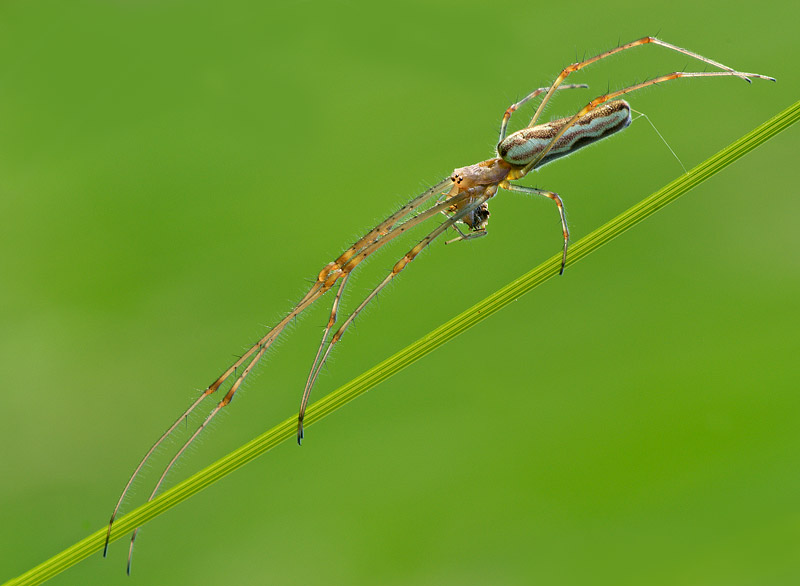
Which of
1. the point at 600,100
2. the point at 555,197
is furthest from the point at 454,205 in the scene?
the point at 600,100

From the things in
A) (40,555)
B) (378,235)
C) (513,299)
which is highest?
(378,235)

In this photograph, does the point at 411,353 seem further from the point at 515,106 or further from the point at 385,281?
the point at 515,106

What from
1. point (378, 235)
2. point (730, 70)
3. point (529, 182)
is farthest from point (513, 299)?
point (730, 70)

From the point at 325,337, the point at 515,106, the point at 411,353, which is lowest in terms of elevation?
the point at 411,353

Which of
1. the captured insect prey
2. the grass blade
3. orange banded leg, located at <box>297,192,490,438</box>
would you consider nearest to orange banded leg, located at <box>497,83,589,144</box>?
the captured insect prey

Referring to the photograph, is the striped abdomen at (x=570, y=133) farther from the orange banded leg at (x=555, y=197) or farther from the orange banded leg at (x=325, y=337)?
the orange banded leg at (x=325, y=337)

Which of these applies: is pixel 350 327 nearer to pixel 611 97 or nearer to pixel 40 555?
pixel 611 97

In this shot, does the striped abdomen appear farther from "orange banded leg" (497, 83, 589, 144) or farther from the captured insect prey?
"orange banded leg" (497, 83, 589, 144)
